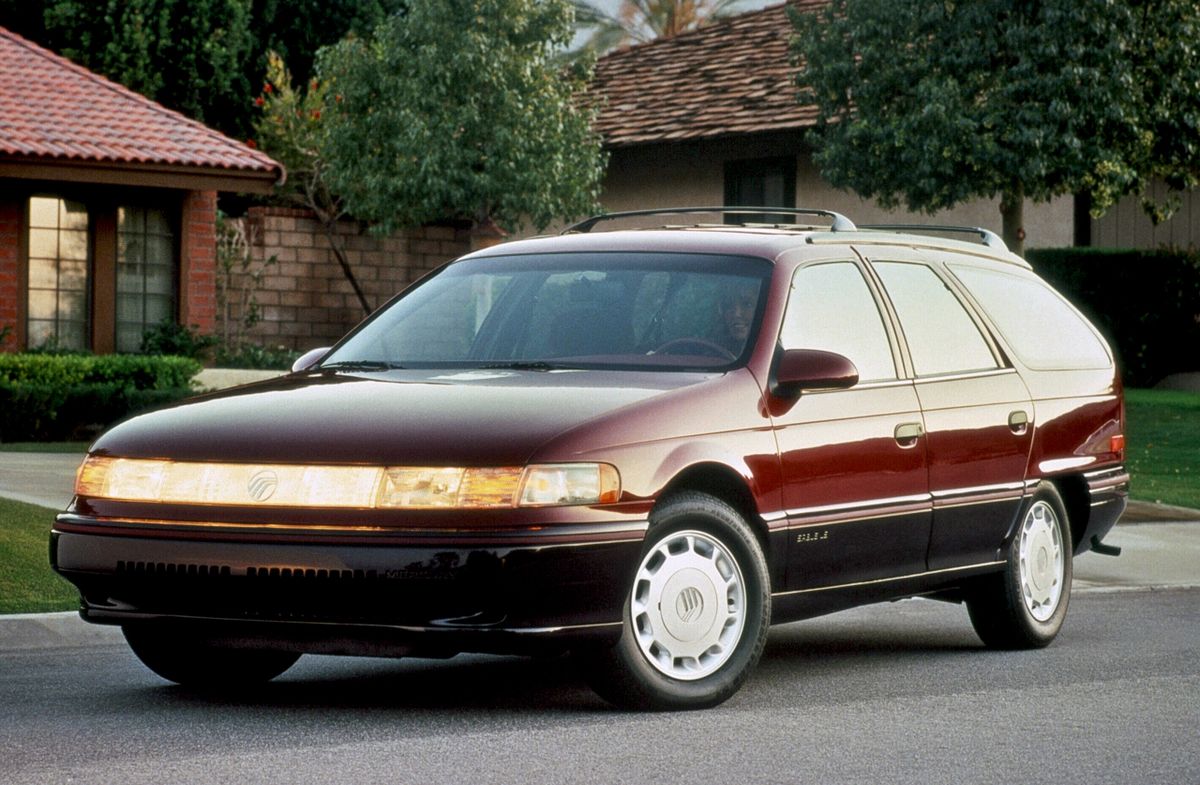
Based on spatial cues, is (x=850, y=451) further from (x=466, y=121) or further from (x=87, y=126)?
(x=466, y=121)

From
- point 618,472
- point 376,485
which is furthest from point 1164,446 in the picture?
point 376,485

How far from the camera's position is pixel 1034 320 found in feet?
30.7

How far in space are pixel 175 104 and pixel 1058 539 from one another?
26.4 meters

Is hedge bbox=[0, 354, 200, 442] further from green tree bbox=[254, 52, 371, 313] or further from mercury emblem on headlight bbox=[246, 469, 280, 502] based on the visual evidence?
mercury emblem on headlight bbox=[246, 469, 280, 502]

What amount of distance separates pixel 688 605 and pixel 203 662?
1.77m

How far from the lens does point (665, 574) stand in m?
6.81

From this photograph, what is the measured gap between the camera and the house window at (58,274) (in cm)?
2228

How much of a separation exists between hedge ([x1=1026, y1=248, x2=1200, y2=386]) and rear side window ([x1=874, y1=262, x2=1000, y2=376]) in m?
15.9

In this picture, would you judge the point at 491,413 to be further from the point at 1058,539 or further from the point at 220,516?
the point at 1058,539

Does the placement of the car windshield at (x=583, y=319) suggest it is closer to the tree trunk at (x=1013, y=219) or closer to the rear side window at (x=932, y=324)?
the rear side window at (x=932, y=324)

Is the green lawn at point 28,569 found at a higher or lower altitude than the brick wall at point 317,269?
lower

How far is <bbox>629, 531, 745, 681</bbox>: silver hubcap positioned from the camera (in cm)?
678

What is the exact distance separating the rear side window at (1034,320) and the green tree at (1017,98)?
10019 millimetres

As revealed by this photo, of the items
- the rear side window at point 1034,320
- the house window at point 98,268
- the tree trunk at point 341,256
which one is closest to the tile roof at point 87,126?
the house window at point 98,268
